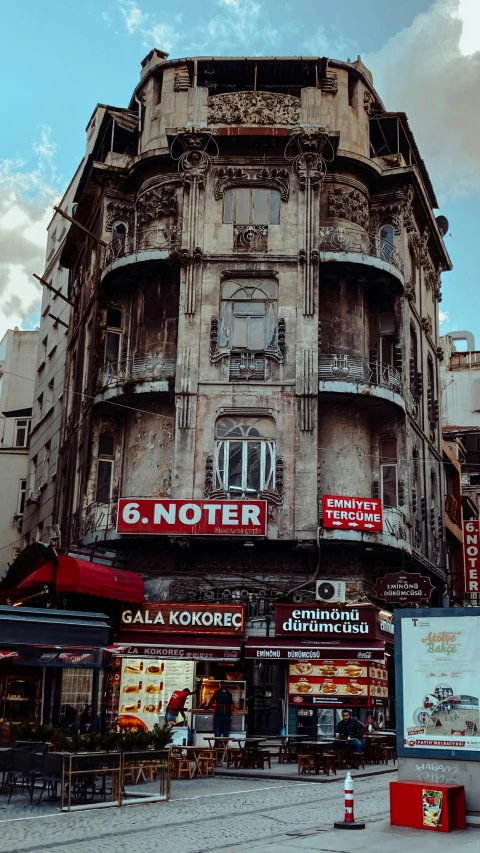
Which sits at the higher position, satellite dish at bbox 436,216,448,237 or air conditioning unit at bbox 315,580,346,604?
satellite dish at bbox 436,216,448,237

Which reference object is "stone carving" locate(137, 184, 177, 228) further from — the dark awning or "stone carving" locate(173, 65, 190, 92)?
the dark awning

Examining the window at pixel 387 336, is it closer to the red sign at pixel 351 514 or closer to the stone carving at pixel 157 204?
the red sign at pixel 351 514

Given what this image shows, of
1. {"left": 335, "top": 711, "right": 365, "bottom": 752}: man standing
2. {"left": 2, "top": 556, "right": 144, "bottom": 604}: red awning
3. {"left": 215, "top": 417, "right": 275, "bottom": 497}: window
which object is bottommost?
{"left": 335, "top": 711, "right": 365, "bottom": 752}: man standing

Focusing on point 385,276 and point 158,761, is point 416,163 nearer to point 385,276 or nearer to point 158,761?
point 385,276

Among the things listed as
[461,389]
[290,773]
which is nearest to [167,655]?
[290,773]

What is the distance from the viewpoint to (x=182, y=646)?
2881 centimetres

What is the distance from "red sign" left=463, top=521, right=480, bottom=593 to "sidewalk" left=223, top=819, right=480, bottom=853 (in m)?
28.3

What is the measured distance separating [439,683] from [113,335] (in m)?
23.6

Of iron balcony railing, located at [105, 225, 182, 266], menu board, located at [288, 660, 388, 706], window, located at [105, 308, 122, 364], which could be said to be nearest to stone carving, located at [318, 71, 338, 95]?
iron balcony railing, located at [105, 225, 182, 266]

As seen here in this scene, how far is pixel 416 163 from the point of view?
128 feet

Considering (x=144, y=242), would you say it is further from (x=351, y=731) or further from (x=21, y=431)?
(x=21, y=431)

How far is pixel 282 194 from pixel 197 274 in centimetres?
426

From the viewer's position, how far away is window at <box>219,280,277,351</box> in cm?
3259

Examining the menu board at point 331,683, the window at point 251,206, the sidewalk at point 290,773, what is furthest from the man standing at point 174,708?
the window at point 251,206
